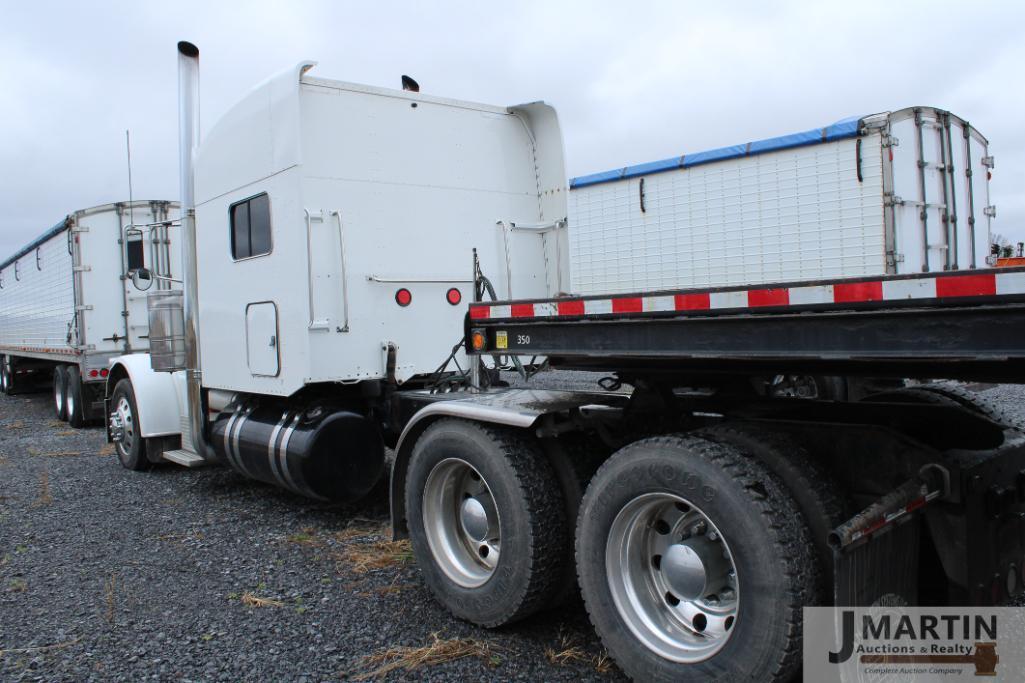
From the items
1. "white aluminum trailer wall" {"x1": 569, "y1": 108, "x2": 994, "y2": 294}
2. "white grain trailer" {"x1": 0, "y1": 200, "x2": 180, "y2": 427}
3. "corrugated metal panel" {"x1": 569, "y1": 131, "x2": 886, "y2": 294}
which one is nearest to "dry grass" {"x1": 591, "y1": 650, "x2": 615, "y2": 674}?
"white aluminum trailer wall" {"x1": 569, "y1": 108, "x2": 994, "y2": 294}

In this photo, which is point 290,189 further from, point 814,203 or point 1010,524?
point 814,203

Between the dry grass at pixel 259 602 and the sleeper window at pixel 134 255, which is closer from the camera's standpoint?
the dry grass at pixel 259 602

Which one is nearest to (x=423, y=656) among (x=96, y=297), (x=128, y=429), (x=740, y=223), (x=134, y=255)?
(x=134, y=255)

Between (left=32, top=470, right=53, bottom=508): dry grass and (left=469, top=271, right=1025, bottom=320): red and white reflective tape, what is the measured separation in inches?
218

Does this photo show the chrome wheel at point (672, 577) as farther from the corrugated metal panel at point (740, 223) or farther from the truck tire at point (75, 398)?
the truck tire at point (75, 398)

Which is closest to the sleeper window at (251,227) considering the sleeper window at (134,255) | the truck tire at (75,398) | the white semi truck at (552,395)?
the white semi truck at (552,395)

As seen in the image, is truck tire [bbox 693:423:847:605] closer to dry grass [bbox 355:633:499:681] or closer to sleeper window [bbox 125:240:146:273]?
dry grass [bbox 355:633:499:681]

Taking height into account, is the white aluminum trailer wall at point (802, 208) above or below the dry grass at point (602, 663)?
above

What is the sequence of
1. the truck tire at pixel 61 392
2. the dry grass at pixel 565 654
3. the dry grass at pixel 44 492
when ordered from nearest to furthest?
1. the dry grass at pixel 565 654
2. the dry grass at pixel 44 492
3. the truck tire at pixel 61 392

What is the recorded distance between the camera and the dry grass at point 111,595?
4.27 meters

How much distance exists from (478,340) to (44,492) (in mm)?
5632

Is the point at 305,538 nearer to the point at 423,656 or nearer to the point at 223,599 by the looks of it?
the point at 223,599

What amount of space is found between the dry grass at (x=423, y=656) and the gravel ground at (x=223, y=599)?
0.07 ft

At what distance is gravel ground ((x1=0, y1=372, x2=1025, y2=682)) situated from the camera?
3596 millimetres
